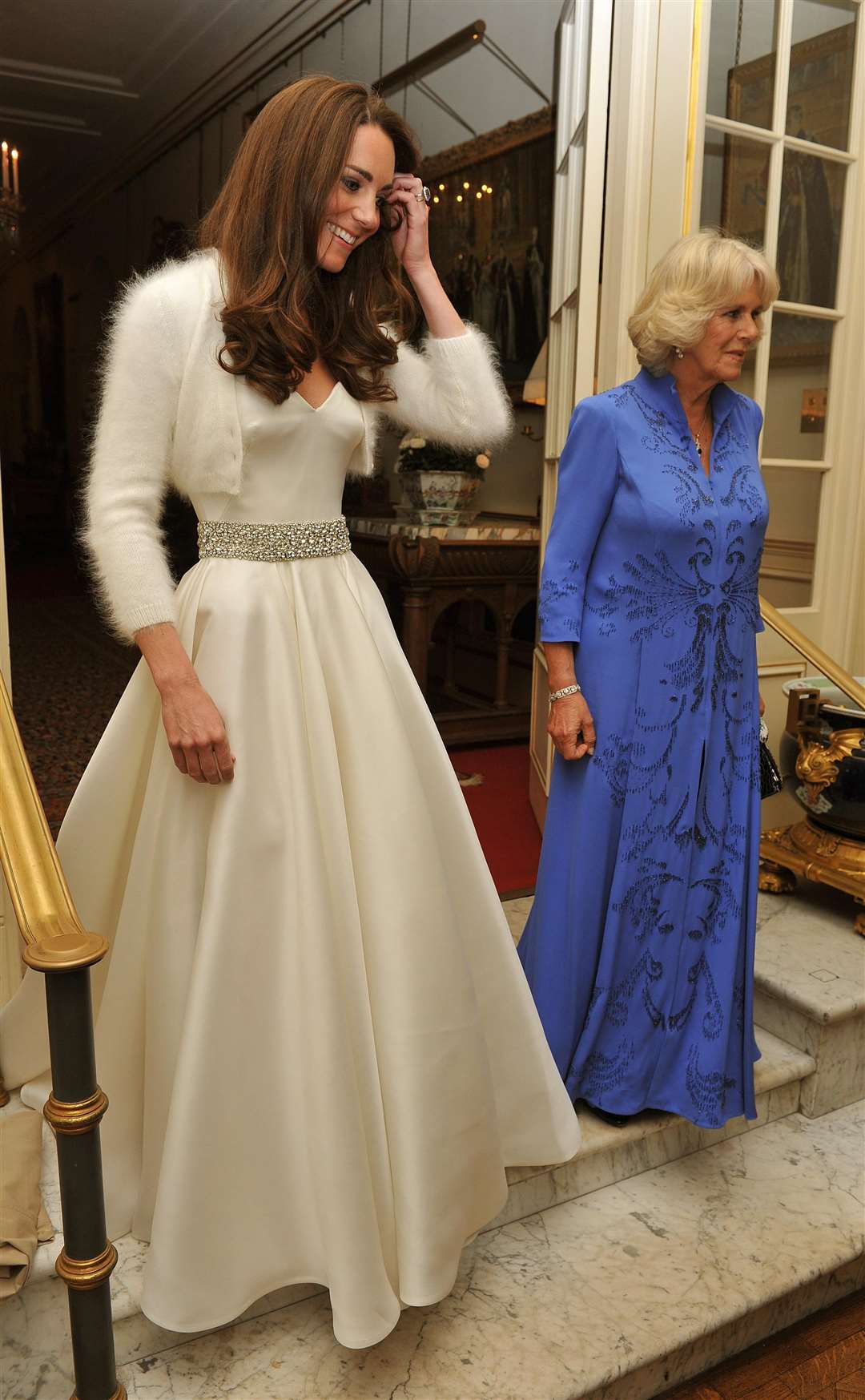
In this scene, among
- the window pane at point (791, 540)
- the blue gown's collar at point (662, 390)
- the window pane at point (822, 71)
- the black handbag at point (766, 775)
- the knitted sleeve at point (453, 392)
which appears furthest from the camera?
the window pane at point (791, 540)

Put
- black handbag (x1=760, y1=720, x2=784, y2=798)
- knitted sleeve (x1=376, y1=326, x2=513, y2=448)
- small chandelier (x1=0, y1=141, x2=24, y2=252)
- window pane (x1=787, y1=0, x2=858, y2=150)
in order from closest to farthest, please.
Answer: knitted sleeve (x1=376, y1=326, x2=513, y2=448) < black handbag (x1=760, y1=720, x2=784, y2=798) < window pane (x1=787, y1=0, x2=858, y2=150) < small chandelier (x1=0, y1=141, x2=24, y2=252)

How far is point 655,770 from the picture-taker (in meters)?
2.01

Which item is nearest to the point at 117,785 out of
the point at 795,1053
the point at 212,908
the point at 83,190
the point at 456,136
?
the point at 212,908

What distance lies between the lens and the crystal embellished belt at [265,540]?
1576mm

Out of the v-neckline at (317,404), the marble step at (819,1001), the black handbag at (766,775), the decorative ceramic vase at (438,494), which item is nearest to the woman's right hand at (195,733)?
the v-neckline at (317,404)

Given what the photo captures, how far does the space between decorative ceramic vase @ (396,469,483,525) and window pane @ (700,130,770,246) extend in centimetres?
222

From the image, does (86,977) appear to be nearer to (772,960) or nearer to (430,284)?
(430,284)

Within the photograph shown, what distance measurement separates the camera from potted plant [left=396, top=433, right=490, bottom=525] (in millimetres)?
5008

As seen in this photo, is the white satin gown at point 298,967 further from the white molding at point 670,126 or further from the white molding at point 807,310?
the white molding at point 807,310

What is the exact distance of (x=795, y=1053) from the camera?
247 centimetres

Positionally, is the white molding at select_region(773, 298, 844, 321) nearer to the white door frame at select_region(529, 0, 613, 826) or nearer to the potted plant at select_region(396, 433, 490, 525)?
the white door frame at select_region(529, 0, 613, 826)

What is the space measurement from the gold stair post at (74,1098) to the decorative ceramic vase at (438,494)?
3.92m

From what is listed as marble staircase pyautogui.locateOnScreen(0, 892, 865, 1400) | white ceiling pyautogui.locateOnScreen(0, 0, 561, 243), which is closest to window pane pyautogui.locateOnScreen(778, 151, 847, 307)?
marble staircase pyautogui.locateOnScreen(0, 892, 865, 1400)

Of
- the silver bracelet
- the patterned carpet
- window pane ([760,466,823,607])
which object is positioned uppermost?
window pane ([760,466,823,607])
